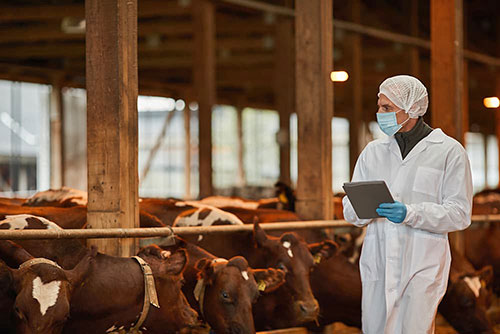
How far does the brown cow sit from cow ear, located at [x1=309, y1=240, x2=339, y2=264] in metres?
0.01

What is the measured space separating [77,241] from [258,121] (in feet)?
80.8

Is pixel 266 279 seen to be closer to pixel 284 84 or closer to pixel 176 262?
pixel 176 262

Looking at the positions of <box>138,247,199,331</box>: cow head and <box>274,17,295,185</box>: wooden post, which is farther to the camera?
<box>274,17,295,185</box>: wooden post

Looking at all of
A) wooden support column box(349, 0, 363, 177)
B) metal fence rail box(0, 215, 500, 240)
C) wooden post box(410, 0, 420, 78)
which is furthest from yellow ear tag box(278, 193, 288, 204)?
wooden post box(410, 0, 420, 78)

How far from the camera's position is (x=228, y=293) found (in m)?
5.25

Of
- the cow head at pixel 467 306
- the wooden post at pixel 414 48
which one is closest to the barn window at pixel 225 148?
the wooden post at pixel 414 48

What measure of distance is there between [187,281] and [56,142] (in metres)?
16.1

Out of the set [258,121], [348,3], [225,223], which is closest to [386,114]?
[225,223]

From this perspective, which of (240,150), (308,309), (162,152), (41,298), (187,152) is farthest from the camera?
(162,152)

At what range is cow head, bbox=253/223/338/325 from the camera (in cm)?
613

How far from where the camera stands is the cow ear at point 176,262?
509cm

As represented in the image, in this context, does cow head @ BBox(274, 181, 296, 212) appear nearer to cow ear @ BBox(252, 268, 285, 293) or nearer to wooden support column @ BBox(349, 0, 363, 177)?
cow ear @ BBox(252, 268, 285, 293)

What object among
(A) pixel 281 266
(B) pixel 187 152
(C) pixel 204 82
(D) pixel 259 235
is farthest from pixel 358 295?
(B) pixel 187 152

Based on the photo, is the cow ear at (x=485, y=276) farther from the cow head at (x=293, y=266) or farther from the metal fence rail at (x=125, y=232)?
the cow head at (x=293, y=266)
